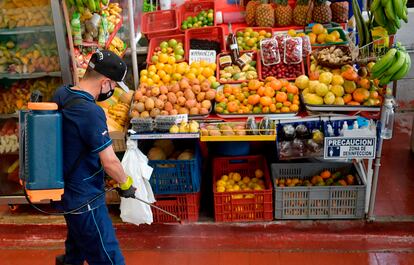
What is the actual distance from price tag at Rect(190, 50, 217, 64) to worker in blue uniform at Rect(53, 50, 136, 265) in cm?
219

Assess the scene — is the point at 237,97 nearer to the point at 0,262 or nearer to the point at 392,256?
the point at 392,256

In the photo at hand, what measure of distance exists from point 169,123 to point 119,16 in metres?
2.11

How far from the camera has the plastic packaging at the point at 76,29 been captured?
435 cm

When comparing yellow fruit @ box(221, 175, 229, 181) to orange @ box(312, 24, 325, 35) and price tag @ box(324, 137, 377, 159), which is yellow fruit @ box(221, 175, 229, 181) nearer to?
price tag @ box(324, 137, 377, 159)

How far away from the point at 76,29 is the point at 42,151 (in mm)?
1767

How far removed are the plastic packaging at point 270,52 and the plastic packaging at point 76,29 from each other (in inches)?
76.9

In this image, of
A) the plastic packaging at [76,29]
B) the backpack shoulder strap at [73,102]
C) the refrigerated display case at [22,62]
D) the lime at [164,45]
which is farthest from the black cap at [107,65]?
the lime at [164,45]

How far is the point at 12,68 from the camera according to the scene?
15.0ft

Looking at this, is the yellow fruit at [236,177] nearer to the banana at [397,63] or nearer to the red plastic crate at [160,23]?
the banana at [397,63]

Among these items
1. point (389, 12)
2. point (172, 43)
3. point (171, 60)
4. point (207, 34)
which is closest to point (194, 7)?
point (207, 34)

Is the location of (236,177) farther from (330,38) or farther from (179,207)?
(330,38)

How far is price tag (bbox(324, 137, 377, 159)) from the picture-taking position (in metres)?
4.26

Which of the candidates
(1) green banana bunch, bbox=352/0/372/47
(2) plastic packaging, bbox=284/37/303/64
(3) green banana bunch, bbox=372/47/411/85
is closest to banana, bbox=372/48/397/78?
(3) green banana bunch, bbox=372/47/411/85

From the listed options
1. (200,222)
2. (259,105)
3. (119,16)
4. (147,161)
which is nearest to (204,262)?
(200,222)
